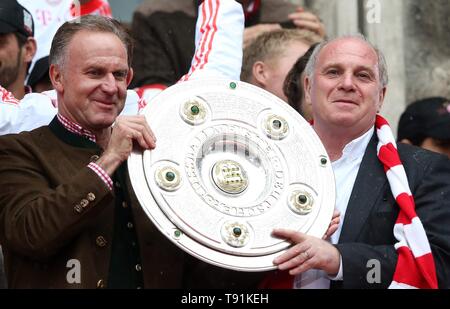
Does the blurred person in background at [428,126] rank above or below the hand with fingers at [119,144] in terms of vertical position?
above

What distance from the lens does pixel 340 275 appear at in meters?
4.73

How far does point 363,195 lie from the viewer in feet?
16.1

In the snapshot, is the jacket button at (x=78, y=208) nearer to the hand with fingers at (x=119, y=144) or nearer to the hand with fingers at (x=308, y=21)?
the hand with fingers at (x=119, y=144)

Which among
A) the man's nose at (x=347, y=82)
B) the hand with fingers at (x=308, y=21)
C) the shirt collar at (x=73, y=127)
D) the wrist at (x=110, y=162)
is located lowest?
the wrist at (x=110, y=162)

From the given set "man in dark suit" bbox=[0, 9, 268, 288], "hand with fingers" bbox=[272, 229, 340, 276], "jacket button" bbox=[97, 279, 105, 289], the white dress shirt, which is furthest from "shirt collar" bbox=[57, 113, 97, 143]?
the white dress shirt

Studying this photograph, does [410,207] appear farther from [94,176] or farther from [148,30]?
[148,30]

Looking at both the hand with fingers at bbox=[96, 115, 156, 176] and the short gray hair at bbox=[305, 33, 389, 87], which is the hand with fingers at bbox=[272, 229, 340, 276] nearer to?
the hand with fingers at bbox=[96, 115, 156, 176]

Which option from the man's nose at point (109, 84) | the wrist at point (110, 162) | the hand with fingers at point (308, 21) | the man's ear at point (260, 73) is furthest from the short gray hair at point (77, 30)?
the hand with fingers at point (308, 21)

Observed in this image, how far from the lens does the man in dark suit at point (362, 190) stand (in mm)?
4719

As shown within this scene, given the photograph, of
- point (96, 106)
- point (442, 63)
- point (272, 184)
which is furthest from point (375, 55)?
point (442, 63)

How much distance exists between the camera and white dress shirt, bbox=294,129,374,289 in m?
4.82

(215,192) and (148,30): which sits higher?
(148,30)
